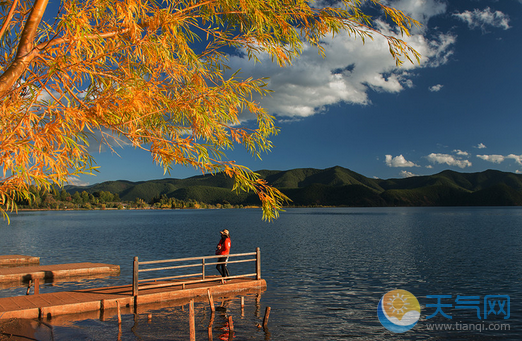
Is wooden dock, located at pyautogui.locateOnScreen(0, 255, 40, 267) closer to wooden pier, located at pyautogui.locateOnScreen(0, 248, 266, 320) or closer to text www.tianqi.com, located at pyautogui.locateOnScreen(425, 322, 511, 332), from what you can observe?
wooden pier, located at pyautogui.locateOnScreen(0, 248, 266, 320)

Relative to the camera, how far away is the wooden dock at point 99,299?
13102 mm

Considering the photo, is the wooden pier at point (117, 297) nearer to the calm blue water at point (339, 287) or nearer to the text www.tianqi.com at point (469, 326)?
the calm blue water at point (339, 287)

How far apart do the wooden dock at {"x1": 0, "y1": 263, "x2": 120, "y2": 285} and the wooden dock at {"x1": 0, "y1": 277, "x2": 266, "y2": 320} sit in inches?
296

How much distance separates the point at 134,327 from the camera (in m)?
13.3

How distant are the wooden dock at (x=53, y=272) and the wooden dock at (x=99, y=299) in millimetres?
7509

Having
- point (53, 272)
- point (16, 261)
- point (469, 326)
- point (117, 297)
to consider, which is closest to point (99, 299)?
point (117, 297)

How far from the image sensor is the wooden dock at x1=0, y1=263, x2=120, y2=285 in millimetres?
21828

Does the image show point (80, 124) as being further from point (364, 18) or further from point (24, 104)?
point (364, 18)

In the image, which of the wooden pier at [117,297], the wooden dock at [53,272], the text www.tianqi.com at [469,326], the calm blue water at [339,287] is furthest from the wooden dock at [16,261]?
the text www.tianqi.com at [469,326]

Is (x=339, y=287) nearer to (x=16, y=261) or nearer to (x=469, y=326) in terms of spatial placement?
(x=469, y=326)

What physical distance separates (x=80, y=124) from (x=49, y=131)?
562 mm

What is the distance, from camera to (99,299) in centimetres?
1470

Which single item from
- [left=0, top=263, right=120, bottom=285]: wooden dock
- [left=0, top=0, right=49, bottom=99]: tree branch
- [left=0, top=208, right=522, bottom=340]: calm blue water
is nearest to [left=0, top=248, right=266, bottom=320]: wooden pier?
[left=0, top=208, right=522, bottom=340]: calm blue water

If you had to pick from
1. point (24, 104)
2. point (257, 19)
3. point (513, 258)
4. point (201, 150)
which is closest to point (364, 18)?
point (257, 19)
